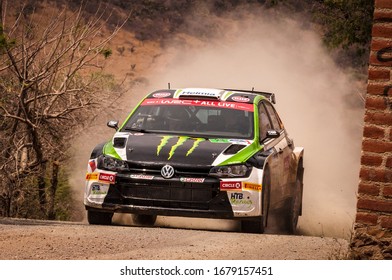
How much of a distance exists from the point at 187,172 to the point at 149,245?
5.39 feet

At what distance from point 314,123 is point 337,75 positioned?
569 inches

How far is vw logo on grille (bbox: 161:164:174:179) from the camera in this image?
1231cm

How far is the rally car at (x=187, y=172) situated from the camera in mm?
12328

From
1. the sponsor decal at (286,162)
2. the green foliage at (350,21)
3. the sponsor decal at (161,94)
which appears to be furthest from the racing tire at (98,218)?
the green foliage at (350,21)

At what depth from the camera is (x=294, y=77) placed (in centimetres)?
4912

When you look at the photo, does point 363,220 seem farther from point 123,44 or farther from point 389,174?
point 123,44

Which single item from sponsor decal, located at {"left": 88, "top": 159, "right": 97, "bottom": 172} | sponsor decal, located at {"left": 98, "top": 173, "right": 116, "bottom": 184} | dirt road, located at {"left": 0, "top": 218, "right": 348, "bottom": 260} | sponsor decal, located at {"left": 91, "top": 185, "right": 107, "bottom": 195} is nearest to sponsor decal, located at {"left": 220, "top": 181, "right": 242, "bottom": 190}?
dirt road, located at {"left": 0, "top": 218, "right": 348, "bottom": 260}

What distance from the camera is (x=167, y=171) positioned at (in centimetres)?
Result: 1232

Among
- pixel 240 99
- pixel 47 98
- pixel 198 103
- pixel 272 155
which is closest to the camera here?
pixel 272 155

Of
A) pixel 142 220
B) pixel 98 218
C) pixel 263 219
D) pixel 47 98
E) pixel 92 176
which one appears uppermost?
pixel 47 98

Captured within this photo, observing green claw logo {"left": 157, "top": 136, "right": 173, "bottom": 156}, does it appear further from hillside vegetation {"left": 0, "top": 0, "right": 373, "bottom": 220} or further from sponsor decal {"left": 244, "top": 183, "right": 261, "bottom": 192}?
hillside vegetation {"left": 0, "top": 0, "right": 373, "bottom": 220}

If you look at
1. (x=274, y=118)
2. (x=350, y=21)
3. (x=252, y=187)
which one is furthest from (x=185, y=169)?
(x=350, y=21)

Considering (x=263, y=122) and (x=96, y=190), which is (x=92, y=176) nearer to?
(x=96, y=190)
